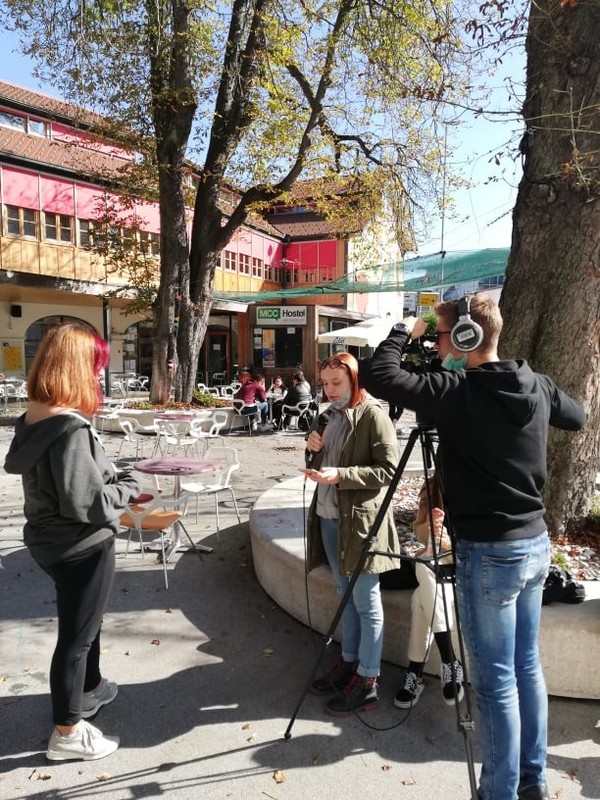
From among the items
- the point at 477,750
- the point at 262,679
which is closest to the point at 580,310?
the point at 477,750

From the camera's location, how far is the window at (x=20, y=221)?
56.5 ft

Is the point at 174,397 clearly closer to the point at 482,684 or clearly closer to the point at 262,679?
the point at 262,679

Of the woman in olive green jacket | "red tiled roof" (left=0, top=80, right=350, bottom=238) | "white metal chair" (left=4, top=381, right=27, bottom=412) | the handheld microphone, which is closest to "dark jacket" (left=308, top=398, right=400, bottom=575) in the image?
the woman in olive green jacket

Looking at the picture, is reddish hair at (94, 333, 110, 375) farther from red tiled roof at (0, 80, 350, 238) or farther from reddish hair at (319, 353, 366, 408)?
red tiled roof at (0, 80, 350, 238)

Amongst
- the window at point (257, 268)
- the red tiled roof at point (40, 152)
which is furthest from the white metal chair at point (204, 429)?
the window at point (257, 268)

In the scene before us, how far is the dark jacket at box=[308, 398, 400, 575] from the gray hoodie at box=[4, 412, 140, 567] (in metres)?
1.09

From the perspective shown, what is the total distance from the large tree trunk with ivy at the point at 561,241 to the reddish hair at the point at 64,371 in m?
3.10

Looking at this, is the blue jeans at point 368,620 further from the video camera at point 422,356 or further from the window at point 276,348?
the window at point 276,348

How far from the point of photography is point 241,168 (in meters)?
14.0

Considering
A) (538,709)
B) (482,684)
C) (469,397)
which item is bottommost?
(538,709)

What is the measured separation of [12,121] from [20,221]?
4773 millimetres

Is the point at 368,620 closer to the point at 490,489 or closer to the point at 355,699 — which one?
the point at 355,699

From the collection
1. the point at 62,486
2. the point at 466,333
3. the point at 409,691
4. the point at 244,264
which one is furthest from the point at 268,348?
the point at 466,333

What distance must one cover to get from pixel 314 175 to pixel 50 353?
12.6 m
